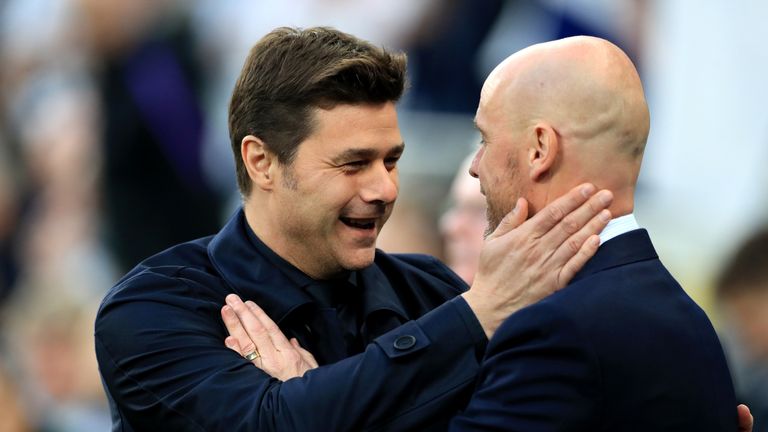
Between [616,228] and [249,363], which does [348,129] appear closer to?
[249,363]

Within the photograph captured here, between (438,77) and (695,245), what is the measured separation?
1.60 meters

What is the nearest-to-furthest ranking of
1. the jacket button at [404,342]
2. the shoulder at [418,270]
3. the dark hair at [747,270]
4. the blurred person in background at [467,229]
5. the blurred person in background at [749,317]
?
the jacket button at [404,342] < the shoulder at [418,270] < the blurred person in background at [467,229] < the blurred person in background at [749,317] < the dark hair at [747,270]

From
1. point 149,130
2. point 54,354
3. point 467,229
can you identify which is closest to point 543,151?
point 467,229

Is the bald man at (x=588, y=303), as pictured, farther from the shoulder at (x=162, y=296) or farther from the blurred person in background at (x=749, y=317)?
the blurred person in background at (x=749, y=317)

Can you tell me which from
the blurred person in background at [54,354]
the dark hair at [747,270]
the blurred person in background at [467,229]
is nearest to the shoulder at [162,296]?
the blurred person in background at [467,229]

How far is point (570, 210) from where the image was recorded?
275 centimetres

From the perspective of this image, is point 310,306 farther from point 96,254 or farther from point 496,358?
point 96,254

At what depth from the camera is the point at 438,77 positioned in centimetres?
663

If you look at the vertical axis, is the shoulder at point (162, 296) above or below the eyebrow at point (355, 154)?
below

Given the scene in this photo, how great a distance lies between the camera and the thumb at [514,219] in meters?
2.83

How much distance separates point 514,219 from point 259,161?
30.7 inches

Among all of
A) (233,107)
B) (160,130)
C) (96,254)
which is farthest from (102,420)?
(233,107)

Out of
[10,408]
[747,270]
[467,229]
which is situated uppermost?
[467,229]

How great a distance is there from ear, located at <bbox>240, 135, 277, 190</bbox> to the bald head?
28.2 inches
